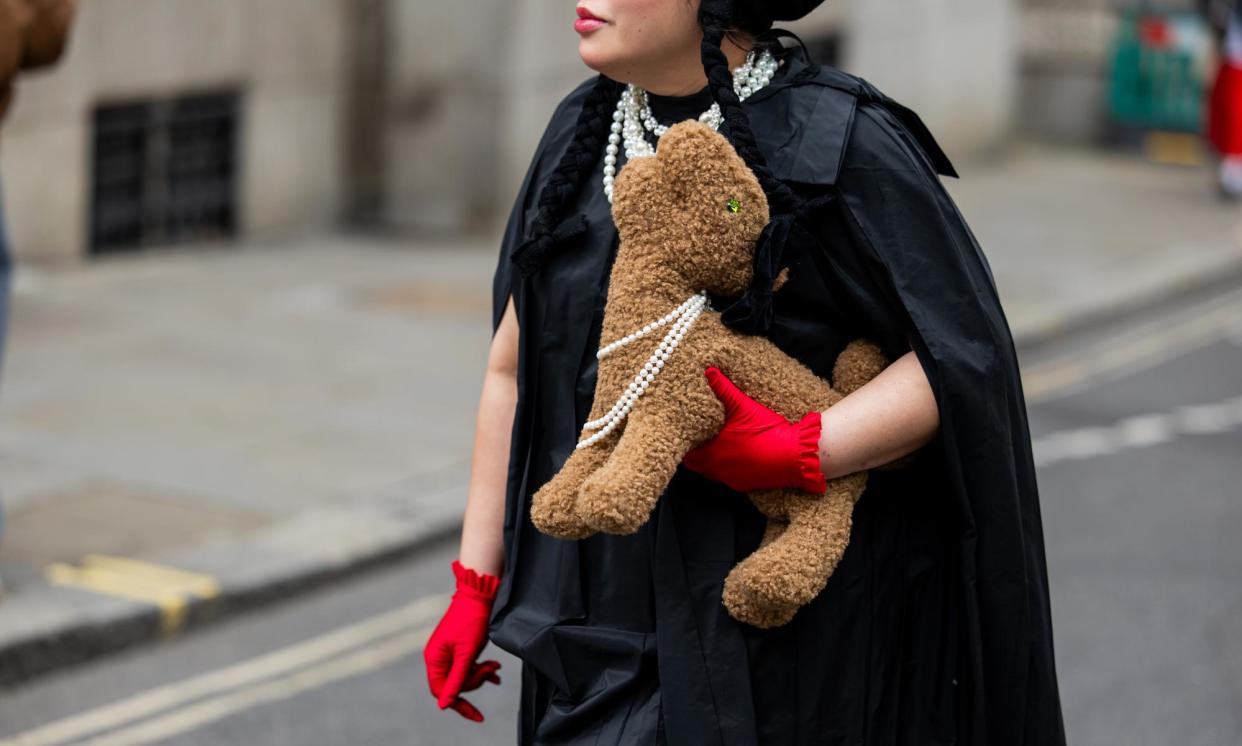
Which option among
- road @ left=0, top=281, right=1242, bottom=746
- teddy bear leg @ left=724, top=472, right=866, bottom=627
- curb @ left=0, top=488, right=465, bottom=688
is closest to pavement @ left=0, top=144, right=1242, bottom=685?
curb @ left=0, top=488, right=465, bottom=688

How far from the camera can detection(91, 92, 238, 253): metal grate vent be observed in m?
11.2

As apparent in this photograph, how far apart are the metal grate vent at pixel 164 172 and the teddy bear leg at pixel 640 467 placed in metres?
9.04

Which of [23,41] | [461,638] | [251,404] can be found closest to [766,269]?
[461,638]

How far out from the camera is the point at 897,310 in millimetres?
2689

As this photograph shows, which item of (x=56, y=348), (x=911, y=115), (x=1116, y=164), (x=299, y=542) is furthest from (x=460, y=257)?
(x=911, y=115)

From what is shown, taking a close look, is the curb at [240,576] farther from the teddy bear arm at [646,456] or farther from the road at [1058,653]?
the teddy bear arm at [646,456]

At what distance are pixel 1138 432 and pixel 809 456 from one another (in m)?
6.56

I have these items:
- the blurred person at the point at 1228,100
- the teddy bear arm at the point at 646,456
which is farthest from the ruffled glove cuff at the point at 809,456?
the blurred person at the point at 1228,100

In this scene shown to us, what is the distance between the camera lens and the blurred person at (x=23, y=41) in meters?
5.54

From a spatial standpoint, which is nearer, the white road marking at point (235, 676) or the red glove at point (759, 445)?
the red glove at point (759, 445)

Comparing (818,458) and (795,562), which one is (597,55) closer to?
(818,458)

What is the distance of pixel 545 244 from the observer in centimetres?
280

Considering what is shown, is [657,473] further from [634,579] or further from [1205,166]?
[1205,166]

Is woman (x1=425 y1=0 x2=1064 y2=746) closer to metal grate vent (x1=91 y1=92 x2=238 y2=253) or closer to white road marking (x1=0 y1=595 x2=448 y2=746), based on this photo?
white road marking (x1=0 y1=595 x2=448 y2=746)
